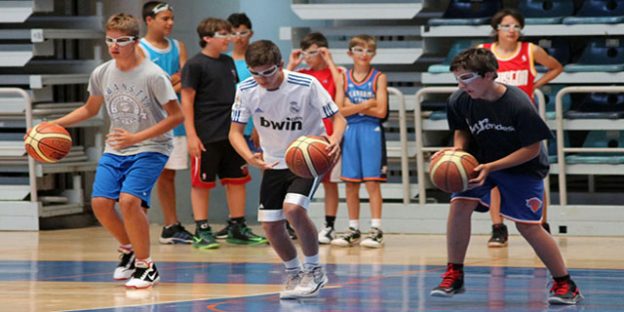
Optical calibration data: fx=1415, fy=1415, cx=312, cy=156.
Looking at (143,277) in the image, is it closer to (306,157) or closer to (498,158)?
(306,157)

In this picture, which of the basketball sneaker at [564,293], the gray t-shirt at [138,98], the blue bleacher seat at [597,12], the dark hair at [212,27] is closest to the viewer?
the basketball sneaker at [564,293]

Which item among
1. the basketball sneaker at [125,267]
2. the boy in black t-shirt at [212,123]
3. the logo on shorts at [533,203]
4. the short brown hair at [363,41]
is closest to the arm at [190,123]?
the boy in black t-shirt at [212,123]

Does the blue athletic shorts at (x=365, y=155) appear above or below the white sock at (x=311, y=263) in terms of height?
above

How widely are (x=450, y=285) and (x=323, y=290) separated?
1.04 m

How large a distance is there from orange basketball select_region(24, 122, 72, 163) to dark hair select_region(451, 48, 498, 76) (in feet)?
9.17

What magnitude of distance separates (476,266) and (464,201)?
2.14 metres

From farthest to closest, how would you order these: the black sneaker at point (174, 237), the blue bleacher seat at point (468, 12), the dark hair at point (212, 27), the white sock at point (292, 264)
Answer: the blue bleacher seat at point (468, 12) < the black sneaker at point (174, 237) < the dark hair at point (212, 27) < the white sock at point (292, 264)

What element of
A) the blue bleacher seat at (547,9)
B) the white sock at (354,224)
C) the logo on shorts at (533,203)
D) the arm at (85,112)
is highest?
the blue bleacher seat at (547,9)

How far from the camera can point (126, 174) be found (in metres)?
9.70

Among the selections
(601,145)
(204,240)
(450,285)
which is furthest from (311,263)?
(601,145)

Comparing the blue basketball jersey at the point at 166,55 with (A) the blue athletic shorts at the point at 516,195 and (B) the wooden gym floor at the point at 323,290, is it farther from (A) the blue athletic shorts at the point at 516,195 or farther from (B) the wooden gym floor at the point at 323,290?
(A) the blue athletic shorts at the point at 516,195

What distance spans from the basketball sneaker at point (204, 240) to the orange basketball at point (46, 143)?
110 inches

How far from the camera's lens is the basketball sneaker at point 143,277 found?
952cm

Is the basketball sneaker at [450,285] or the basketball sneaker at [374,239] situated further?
the basketball sneaker at [374,239]
